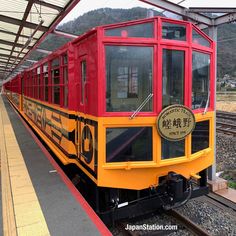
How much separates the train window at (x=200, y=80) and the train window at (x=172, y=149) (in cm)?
66

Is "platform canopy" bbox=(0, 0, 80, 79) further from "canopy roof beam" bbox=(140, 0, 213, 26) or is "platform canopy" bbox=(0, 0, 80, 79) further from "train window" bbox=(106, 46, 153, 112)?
"train window" bbox=(106, 46, 153, 112)

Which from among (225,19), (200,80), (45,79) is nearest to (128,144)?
(200,80)

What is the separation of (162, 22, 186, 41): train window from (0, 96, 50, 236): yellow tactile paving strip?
117 inches

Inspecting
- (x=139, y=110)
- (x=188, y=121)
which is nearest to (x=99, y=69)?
(x=139, y=110)

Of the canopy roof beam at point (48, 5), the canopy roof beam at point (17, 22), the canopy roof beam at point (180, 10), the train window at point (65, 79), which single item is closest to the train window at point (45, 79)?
the train window at point (65, 79)

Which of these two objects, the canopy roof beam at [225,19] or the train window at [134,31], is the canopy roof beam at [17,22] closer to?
the canopy roof beam at [225,19]

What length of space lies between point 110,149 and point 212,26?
3.87 meters

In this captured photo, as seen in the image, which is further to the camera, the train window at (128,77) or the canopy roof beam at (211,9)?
the canopy roof beam at (211,9)

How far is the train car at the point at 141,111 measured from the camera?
4.21m

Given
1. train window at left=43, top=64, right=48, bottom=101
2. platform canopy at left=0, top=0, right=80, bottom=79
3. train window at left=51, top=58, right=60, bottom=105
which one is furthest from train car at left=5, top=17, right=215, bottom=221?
platform canopy at left=0, top=0, right=80, bottom=79

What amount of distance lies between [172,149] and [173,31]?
171 centimetres

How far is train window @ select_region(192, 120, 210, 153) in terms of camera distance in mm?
4824

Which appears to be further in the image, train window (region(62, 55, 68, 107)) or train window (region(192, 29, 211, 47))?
train window (region(62, 55, 68, 107))

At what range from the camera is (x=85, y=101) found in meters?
4.77
